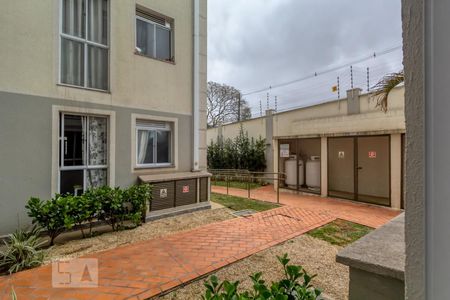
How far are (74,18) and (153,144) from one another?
3423 mm

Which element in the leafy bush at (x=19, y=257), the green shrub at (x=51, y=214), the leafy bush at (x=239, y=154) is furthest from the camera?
the leafy bush at (x=239, y=154)

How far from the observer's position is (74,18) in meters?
5.29

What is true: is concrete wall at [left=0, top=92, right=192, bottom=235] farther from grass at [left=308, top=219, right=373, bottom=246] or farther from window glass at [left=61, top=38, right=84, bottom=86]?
grass at [left=308, top=219, right=373, bottom=246]

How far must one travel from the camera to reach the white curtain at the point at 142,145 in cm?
635

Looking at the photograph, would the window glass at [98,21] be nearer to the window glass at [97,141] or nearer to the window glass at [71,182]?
the window glass at [97,141]

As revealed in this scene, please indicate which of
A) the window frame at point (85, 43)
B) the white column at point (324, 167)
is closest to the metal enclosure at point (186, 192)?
the window frame at point (85, 43)

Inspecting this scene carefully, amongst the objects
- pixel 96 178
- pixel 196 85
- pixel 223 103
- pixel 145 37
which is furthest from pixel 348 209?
pixel 223 103

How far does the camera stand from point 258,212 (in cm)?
659

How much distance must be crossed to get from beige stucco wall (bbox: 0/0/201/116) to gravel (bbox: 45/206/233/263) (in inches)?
118

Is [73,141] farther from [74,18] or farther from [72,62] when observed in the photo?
[74,18]

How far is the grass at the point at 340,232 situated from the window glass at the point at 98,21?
6.68 metres

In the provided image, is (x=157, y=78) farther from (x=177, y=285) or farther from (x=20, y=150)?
(x=177, y=285)

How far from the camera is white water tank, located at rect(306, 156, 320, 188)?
Result: 9984 millimetres

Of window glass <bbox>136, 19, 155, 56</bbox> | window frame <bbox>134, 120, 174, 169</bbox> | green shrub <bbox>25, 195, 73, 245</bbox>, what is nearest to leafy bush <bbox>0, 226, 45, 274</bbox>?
green shrub <bbox>25, 195, 73, 245</bbox>
